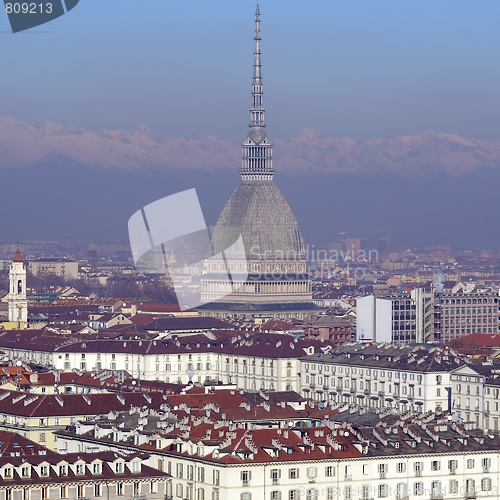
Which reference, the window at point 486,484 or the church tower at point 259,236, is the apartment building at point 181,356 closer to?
the window at point 486,484

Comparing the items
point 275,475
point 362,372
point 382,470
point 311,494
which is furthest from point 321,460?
point 362,372

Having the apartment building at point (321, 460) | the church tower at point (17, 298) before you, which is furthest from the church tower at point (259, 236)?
the apartment building at point (321, 460)

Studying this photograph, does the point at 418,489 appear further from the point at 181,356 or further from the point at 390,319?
the point at 390,319

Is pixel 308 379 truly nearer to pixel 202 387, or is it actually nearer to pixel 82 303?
pixel 202 387

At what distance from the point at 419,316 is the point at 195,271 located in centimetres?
7949

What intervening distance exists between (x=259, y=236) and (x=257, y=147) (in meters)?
7.54

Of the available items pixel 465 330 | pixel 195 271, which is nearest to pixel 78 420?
pixel 465 330

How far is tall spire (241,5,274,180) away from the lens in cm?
17100

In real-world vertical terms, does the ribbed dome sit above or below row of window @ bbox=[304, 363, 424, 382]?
above

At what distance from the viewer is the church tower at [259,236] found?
16062 cm

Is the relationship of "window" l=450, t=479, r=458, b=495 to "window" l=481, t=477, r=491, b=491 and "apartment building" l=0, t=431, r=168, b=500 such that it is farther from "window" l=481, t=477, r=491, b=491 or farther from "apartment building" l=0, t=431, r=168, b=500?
"apartment building" l=0, t=431, r=168, b=500

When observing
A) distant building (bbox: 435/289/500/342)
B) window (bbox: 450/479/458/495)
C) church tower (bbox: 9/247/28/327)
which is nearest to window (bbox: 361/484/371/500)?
window (bbox: 450/479/458/495)

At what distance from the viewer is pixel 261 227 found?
168250mm

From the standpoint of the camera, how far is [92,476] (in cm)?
5203
